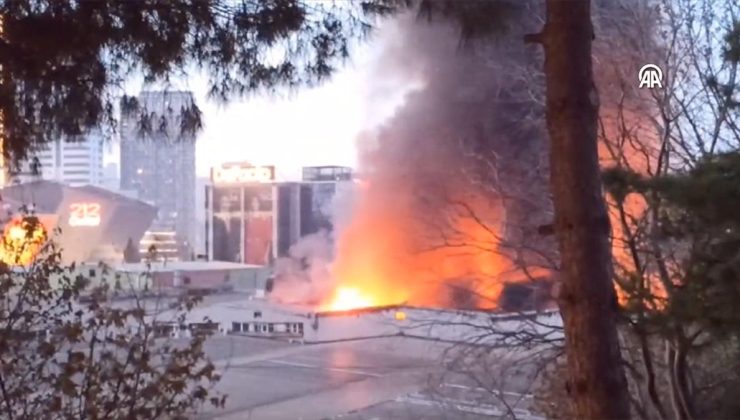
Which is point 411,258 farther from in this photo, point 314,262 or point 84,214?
point 84,214

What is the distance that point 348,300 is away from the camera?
38.5 feet

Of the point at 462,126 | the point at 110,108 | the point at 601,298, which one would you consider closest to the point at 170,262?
the point at 110,108

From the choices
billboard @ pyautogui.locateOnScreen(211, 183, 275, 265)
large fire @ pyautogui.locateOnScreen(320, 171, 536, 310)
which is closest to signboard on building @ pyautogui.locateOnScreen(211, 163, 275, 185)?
billboard @ pyautogui.locateOnScreen(211, 183, 275, 265)

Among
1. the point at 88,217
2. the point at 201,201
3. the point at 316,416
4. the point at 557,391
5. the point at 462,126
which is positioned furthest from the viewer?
the point at 462,126

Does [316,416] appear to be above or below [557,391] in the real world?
below

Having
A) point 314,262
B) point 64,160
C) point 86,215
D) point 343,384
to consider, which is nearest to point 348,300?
point 314,262

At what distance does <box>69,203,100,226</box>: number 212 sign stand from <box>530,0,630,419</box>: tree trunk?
3.11 meters

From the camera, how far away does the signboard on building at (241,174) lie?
298 inches

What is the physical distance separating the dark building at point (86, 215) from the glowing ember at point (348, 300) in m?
4.49

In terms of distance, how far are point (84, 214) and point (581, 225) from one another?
12.3 ft

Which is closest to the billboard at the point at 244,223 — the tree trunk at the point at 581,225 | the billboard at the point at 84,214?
the billboard at the point at 84,214

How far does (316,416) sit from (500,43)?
370 centimetres

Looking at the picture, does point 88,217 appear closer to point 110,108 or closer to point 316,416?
point 316,416

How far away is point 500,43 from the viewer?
2.53 m
